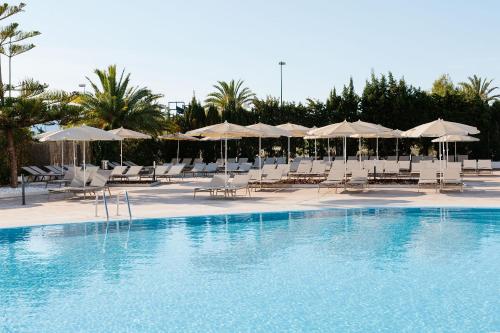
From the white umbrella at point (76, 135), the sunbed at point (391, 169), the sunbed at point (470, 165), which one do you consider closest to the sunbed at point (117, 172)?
the white umbrella at point (76, 135)

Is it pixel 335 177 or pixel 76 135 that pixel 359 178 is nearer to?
pixel 335 177

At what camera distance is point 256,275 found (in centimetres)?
889

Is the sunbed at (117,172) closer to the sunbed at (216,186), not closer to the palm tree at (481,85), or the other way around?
the sunbed at (216,186)

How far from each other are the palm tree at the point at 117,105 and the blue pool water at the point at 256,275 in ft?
52.6

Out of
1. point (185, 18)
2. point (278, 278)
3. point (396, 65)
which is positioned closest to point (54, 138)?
point (185, 18)

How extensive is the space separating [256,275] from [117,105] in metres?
21.5

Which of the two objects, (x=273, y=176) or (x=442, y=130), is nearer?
(x=442, y=130)

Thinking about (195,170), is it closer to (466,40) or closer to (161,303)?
(466,40)

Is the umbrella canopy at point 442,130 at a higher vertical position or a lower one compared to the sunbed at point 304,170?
higher

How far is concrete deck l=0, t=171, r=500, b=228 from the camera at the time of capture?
14.1m

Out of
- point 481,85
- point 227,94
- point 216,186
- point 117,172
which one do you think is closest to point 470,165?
point 216,186

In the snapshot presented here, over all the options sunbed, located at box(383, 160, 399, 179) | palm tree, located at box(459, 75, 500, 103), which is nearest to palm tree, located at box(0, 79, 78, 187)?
sunbed, located at box(383, 160, 399, 179)

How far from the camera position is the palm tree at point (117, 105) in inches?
1134

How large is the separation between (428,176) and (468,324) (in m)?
12.3
